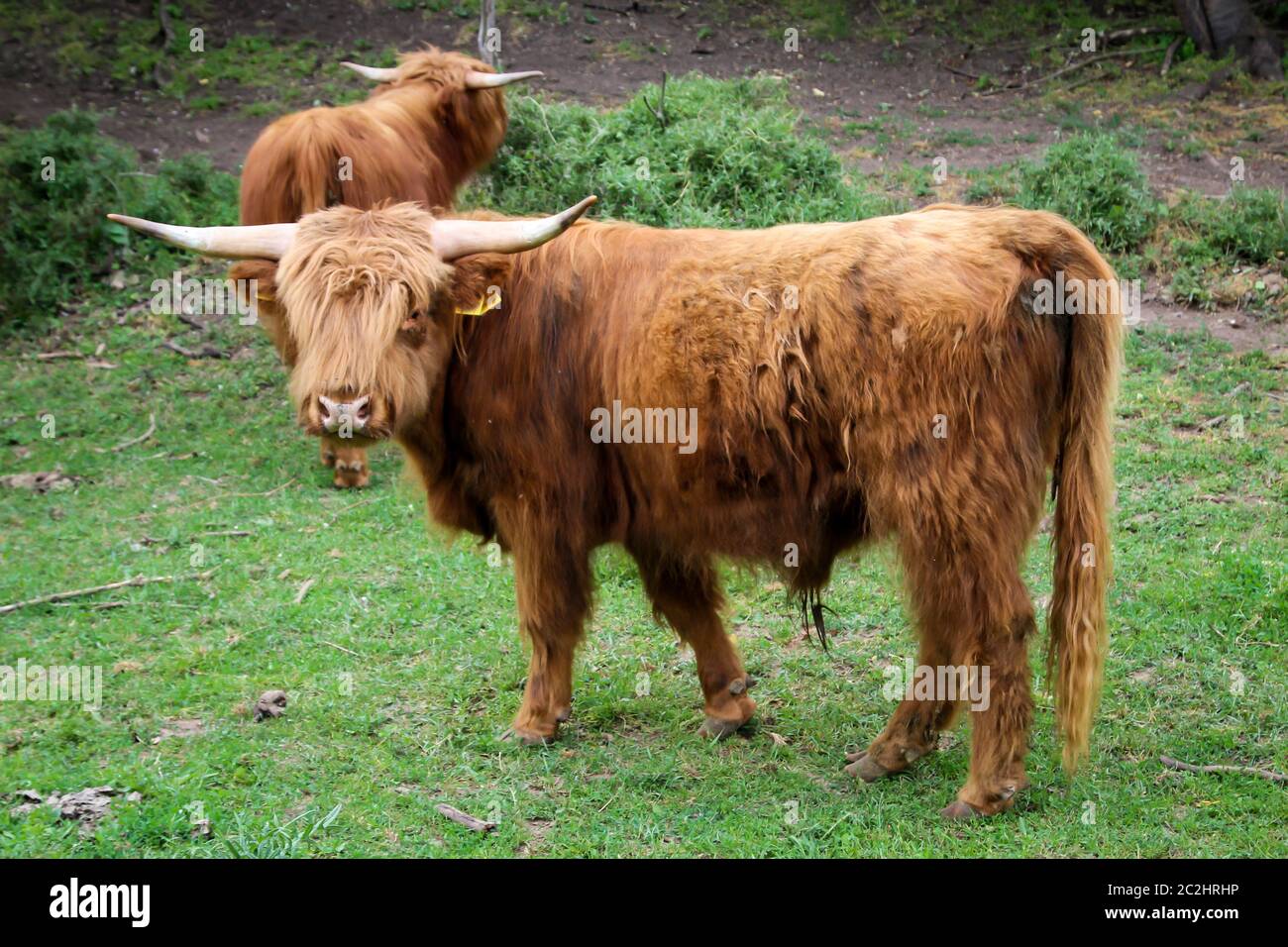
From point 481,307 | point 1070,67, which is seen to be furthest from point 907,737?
point 1070,67

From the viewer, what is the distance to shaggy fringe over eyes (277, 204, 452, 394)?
4414mm

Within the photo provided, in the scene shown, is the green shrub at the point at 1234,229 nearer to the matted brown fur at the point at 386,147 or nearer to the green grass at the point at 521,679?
the green grass at the point at 521,679

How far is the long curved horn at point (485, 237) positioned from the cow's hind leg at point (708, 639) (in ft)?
4.23

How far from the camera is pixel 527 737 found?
502cm

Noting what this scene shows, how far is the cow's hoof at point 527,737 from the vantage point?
5.01 meters

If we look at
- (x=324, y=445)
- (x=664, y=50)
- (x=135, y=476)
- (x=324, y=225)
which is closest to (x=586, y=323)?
(x=324, y=225)

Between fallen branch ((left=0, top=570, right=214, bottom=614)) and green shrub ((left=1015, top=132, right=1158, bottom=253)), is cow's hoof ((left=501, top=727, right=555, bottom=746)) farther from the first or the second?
green shrub ((left=1015, top=132, right=1158, bottom=253))

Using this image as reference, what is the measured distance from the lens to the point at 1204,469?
7047 millimetres

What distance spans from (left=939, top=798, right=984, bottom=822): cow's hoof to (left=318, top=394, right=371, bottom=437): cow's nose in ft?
7.66

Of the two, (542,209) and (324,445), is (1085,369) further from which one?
(542,209)

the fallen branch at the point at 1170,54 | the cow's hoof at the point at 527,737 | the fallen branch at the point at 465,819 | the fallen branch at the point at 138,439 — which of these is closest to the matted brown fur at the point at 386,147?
the fallen branch at the point at 138,439

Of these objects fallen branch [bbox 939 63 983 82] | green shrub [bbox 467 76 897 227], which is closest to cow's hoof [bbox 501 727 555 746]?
green shrub [bbox 467 76 897 227]

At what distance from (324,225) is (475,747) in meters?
2.02

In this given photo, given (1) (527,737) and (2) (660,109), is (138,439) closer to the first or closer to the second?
(2) (660,109)
